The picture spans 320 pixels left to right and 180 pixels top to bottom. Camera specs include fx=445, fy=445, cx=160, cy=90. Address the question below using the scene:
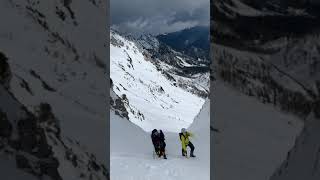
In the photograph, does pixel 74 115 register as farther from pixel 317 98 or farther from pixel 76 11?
pixel 317 98

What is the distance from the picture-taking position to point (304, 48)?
13.9 feet

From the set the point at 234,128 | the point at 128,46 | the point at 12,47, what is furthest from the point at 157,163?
the point at 128,46

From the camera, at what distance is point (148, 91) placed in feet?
213

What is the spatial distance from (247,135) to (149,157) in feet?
18.7

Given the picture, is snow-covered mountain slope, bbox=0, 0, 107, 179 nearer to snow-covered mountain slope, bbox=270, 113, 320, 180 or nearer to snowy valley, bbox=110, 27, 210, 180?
snow-covered mountain slope, bbox=270, 113, 320, 180

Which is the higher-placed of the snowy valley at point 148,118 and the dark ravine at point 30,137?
the dark ravine at point 30,137

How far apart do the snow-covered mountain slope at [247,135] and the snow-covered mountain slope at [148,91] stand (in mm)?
33054

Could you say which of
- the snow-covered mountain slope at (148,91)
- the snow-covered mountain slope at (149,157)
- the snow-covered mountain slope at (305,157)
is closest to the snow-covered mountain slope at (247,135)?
the snow-covered mountain slope at (305,157)

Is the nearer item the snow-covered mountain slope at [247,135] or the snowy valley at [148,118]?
the snow-covered mountain slope at [247,135]

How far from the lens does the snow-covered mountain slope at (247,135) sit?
13.9 feet

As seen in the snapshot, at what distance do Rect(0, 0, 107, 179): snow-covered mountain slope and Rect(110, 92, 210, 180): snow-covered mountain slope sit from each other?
3500 millimetres

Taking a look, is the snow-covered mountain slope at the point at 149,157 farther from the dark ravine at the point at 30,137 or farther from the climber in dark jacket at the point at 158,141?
the dark ravine at the point at 30,137

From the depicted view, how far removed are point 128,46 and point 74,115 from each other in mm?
80437

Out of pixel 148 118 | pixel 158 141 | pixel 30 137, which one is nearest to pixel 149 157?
pixel 158 141
